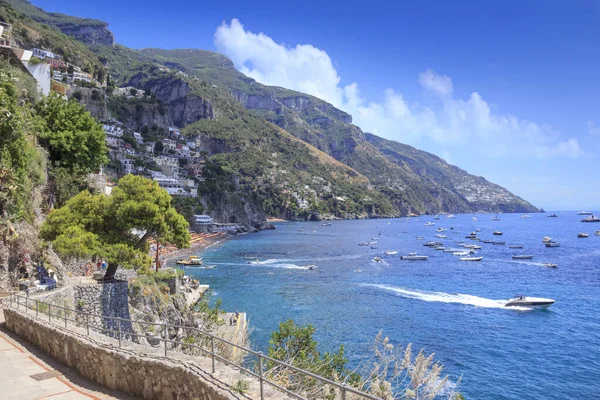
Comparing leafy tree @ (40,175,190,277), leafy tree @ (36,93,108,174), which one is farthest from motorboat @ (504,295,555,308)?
leafy tree @ (36,93,108,174)

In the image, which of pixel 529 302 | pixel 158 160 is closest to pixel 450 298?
pixel 529 302

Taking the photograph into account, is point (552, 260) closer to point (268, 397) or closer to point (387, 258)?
point (387, 258)

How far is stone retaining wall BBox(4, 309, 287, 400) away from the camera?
6.05 metres

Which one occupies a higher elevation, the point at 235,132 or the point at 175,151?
the point at 235,132

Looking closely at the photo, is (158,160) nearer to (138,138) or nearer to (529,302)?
(138,138)

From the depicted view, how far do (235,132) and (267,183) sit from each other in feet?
121

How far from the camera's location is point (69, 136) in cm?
2975

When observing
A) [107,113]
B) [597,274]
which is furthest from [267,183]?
[597,274]

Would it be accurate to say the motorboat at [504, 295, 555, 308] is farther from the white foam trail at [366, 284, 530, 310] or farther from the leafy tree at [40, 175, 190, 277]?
the leafy tree at [40, 175, 190, 277]

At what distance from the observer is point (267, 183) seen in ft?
574

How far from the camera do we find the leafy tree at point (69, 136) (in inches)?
1157

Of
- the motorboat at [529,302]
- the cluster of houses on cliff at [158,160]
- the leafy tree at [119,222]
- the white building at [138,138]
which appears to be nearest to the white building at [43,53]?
the cluster of houses on cliff at [158,160]

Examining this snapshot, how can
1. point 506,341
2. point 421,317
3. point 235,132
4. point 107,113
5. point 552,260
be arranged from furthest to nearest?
point 235,132 → point 107,113 → point 552,260 → point 421,317 → point 506,341

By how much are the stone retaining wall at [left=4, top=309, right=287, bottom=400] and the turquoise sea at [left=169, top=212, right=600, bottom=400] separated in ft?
54.6
